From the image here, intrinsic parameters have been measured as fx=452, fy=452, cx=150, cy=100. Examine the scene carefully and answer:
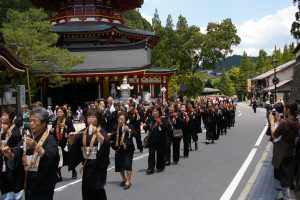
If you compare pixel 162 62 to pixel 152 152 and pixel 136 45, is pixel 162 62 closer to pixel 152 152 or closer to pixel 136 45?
pixel 136 45

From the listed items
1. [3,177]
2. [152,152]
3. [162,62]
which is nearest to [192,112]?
[152,152]

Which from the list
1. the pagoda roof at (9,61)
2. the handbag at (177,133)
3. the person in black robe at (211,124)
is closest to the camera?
the handbag at (177,133)

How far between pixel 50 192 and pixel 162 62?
152 ft

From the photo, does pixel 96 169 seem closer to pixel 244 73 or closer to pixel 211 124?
pixel 211 124

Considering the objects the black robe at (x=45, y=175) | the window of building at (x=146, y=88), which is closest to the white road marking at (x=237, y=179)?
the black robe at (x=45, y=175)

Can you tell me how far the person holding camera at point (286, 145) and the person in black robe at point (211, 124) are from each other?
34.7ft

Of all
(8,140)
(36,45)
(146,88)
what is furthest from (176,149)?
(146,88)

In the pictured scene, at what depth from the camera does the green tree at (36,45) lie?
2752 cm

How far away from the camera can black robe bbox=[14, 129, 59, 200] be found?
17.3 feet

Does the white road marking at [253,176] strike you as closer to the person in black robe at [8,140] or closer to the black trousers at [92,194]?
the black trousers at [92,194]

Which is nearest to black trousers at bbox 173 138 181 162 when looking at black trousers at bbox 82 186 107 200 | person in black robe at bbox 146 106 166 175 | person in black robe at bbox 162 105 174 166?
person in black robe at bbox 162 105 174 166

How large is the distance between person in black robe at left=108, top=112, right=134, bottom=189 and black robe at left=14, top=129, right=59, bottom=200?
168 inches

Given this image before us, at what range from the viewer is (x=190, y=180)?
10297 mm

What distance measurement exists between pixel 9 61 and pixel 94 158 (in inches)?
593
